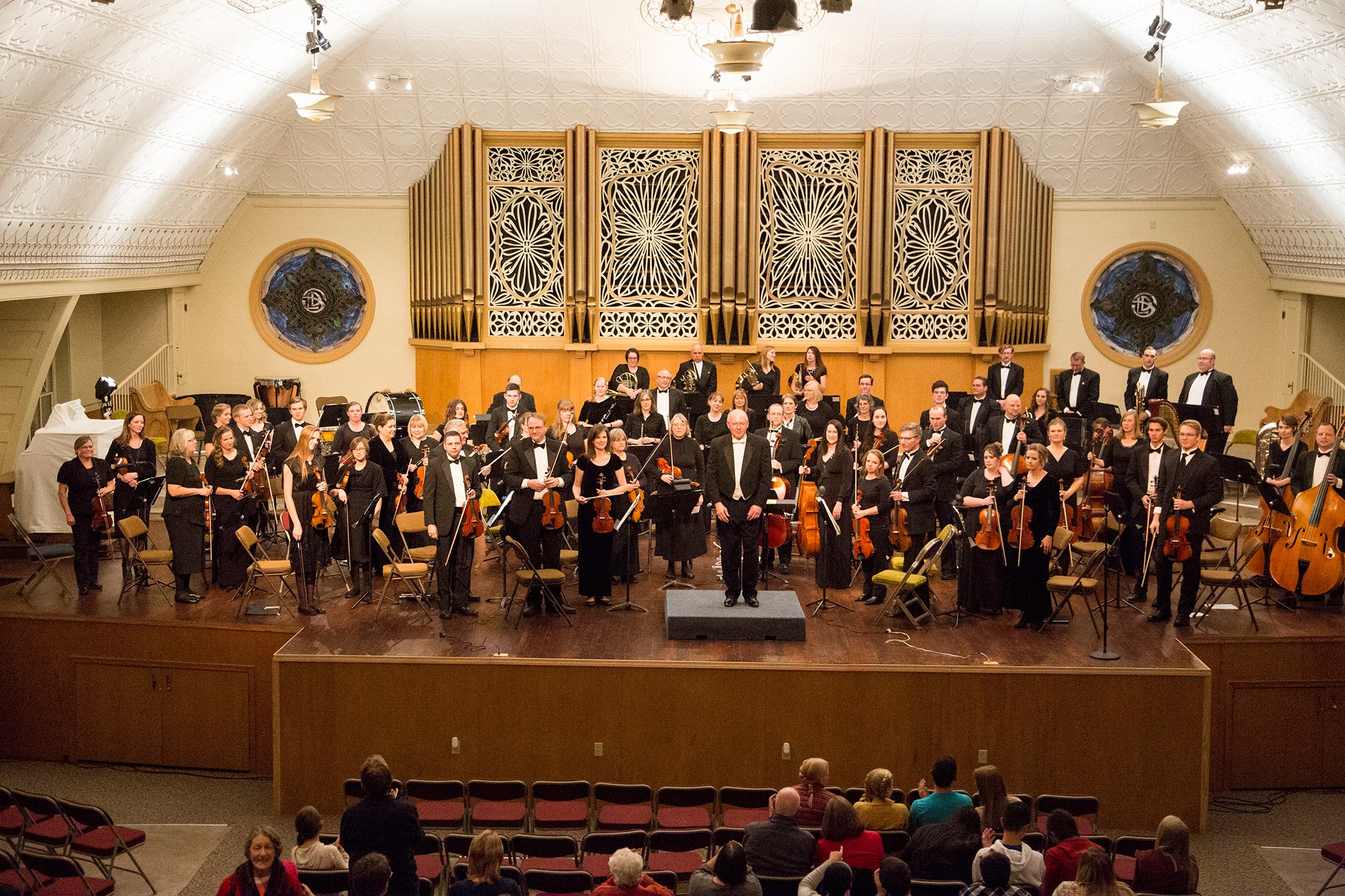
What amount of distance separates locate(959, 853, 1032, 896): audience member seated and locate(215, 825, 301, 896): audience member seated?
116 inches

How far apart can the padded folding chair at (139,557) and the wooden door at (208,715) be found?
77 centimetres

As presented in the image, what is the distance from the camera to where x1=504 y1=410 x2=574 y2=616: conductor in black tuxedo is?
10219 millimetres

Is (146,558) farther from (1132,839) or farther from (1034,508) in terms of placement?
(1132,839)

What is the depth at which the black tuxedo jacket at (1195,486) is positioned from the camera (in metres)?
9.81

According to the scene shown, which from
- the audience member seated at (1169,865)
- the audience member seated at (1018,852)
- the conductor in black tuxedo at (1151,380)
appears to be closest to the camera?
Answer: the audience member seated at (1018,852)

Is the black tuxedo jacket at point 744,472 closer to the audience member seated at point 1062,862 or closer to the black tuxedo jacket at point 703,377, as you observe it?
the audience member seated at point 1062,862

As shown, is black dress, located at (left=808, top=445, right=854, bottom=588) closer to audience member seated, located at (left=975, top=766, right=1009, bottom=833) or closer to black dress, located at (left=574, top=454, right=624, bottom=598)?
black dress, located at (left=574, top=454, right=624, bottom=598)

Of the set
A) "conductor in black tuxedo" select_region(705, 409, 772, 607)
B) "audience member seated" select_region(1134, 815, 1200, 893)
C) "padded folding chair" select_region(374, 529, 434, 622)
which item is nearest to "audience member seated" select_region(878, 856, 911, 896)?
"audience member seated" select_region(1134, 815, 1200, 893)

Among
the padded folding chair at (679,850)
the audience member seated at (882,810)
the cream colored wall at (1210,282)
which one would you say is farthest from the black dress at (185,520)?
the cream colored wall at (1210,282)

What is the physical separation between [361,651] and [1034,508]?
4.80 meters

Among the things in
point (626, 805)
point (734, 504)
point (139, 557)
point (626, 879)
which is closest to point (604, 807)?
point (626, 805)

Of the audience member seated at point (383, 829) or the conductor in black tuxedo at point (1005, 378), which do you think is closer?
the audience member seated at point (383, 829)

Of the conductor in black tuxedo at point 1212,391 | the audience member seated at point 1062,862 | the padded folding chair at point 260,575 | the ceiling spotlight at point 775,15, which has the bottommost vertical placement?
the audience member seated at point 1062,862

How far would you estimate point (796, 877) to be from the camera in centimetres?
638
